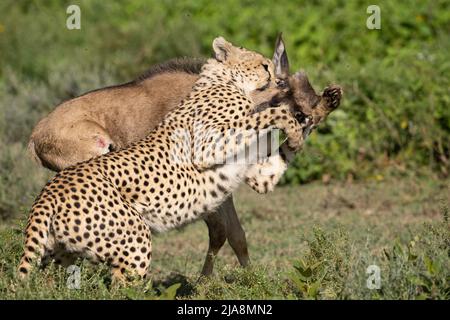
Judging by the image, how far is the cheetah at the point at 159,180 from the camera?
227 inches

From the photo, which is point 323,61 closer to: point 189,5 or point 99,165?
point 189,5

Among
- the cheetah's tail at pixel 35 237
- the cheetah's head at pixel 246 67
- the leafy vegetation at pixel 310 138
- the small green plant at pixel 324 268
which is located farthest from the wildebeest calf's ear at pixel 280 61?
the cheetah's tail at pixel 35 237

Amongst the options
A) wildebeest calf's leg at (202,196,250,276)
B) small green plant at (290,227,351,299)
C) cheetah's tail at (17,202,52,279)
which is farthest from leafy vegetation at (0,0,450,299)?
wildebeest calf's leg at (202,196,250,276)

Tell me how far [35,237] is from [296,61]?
8.20 metres

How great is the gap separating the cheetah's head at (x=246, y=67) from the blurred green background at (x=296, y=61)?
2.16m

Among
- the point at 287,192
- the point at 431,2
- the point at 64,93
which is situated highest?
the point at 431,2

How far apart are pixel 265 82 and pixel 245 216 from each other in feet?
10.2

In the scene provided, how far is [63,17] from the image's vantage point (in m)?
16.6

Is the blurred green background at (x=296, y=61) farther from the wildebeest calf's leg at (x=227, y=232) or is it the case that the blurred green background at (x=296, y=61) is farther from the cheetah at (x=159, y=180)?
the cheetah at (x=159, y=180)

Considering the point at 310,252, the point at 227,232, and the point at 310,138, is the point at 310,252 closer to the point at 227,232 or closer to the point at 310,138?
the point at 227,232

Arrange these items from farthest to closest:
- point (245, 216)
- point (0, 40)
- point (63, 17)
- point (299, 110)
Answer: point (63, 17), point (0, 40), point (245, 216), point (299, 110)

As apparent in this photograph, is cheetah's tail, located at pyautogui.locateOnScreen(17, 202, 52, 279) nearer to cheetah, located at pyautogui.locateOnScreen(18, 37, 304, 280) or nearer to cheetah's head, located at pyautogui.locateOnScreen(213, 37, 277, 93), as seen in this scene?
cheetah, located at pyautogui.locateOnScreen(18, 37, 304, 280)

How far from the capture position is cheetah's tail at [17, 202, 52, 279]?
573cm
